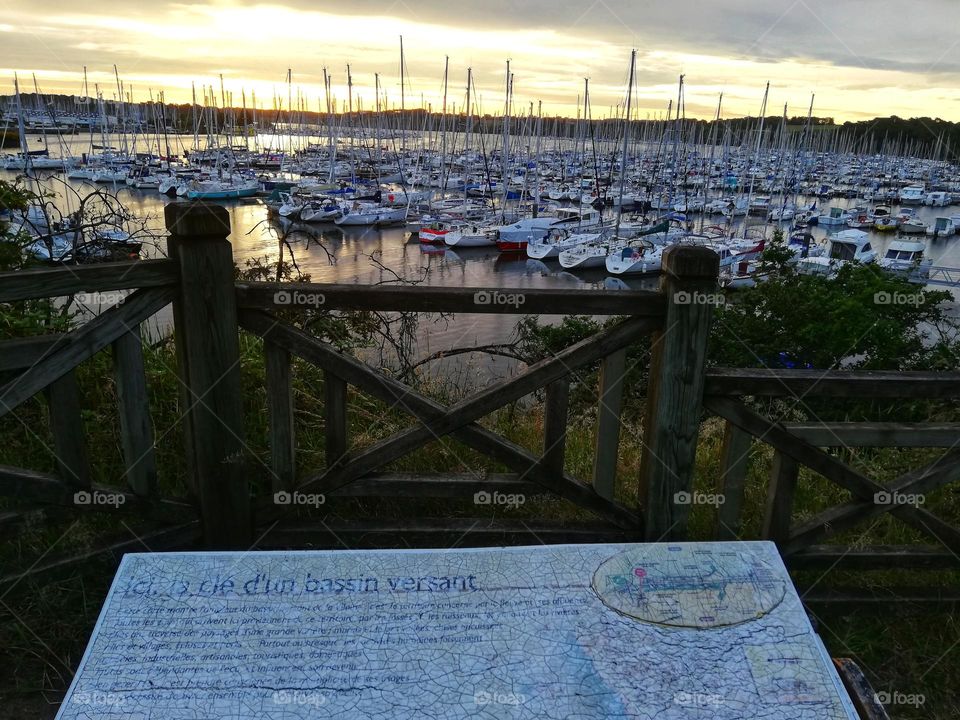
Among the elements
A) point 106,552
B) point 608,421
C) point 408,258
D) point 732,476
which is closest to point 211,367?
point 106,552

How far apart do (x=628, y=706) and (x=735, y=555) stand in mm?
824

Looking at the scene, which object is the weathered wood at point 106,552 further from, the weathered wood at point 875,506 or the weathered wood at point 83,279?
the weathered wood at point 875,506

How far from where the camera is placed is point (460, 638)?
84.6 inches

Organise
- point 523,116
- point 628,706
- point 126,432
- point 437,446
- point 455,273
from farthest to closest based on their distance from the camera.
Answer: point 523,116, point 455,273, point 437,446, point 126,432, point 628,706

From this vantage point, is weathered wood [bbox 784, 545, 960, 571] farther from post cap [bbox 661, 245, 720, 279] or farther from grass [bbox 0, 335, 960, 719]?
post cap [bbox 661, 245, 720, 279]

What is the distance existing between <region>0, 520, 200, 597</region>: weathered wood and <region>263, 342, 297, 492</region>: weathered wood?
428mm

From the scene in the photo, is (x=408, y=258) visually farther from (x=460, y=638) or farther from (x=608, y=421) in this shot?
(x=460, y=638)

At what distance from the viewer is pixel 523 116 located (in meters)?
68.8

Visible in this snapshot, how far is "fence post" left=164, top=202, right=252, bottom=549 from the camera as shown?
2895 millimetres

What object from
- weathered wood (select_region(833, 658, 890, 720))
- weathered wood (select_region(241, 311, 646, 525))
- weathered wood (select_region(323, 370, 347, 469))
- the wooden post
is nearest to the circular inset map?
weathered wood (select_region(833, 658, 890, 720))

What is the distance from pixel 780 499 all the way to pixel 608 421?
816 millimetres

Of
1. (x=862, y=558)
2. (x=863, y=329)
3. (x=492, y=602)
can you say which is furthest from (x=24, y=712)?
(x=863, y=329)

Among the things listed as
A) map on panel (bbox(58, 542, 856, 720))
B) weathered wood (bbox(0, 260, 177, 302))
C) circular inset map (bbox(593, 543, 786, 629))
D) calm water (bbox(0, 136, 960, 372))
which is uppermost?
weathered wood (bbox(0, 260, 177, 302))

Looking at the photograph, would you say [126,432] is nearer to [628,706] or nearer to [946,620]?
[628,706]
